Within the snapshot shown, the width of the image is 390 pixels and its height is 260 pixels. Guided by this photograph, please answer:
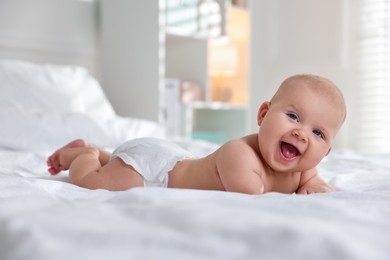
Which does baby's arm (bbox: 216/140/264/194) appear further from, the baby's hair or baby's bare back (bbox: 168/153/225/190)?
the baby's hair

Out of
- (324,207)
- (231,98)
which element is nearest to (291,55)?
(231,98)

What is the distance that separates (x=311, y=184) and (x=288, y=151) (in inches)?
5.1

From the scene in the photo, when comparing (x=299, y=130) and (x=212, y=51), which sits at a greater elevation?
(x=212, y=51)

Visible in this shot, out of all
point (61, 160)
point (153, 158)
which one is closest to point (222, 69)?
point (61, 160)

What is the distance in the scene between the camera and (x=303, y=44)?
3338 mm

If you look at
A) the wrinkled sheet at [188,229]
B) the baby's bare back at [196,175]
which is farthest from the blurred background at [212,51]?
the wrinkled sheet at [188,229]

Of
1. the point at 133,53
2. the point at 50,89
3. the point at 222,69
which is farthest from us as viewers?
the point at 222,69

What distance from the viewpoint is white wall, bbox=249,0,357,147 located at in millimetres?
3170

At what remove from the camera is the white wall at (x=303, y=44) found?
10.4ft

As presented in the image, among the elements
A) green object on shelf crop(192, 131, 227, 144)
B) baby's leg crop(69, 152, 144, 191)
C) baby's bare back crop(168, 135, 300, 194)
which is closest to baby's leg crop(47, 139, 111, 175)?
baby's leg crop(69, 152, 144, 191)

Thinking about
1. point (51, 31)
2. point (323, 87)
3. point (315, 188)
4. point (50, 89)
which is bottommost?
point (315, 188)

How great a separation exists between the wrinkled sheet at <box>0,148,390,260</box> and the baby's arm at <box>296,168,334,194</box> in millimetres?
318

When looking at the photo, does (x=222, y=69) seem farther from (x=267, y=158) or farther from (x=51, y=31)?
(x=267, y=158)

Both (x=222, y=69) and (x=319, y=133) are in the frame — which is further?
(x=222, y=69)
